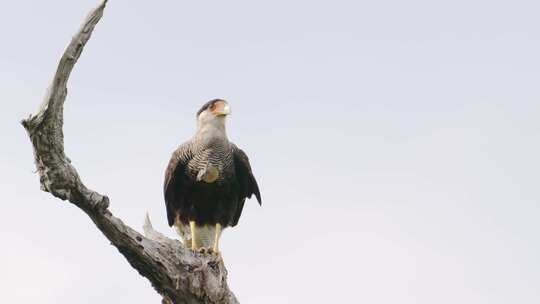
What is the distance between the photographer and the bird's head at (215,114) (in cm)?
1033

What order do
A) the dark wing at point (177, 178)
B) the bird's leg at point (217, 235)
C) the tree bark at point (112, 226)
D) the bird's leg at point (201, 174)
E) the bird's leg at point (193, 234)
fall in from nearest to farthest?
the tree bark at point (112, 226)
the bird's leg at point (217, 235)
the bird's leg at point (201, 174)
the dark wing at point (177, 178)
the bird's leg at point (193, 234)

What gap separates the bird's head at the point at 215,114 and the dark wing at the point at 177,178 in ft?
1.13

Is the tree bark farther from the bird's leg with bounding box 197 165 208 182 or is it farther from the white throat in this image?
the white throat

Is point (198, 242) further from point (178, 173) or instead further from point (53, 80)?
point (53, 80)

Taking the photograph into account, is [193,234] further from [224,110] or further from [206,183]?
[224,110]

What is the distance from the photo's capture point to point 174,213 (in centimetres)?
1055

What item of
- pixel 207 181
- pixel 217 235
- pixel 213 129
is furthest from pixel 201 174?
pixel 217 235

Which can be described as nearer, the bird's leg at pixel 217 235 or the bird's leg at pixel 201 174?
the bird's leg at pixel 217 235

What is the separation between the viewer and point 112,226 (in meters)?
6.98

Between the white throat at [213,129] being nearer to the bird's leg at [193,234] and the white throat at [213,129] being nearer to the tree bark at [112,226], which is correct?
the bird's leg at [193,234]

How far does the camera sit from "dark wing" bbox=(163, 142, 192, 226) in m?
10.3

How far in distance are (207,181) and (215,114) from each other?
2.75 ft

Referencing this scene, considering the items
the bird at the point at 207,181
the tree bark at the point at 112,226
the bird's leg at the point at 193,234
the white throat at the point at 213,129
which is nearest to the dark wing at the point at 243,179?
the bird at the point at 207,181

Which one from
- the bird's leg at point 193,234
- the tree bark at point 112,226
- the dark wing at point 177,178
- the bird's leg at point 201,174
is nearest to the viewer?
the tree bark at point 112,226
